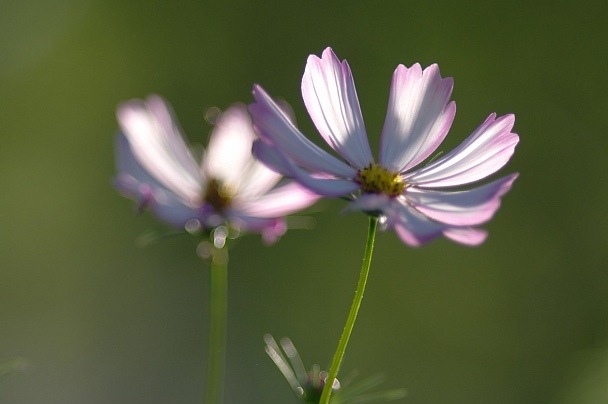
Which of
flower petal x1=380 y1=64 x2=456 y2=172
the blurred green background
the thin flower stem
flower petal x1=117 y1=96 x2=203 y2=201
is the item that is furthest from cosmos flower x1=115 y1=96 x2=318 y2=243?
the blurred green background

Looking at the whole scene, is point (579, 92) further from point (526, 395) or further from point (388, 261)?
point (526, 395)

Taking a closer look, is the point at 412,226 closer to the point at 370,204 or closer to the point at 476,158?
the point at 370,204

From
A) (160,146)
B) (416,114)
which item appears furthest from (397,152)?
(160,146)

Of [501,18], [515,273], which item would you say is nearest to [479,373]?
[515,273]

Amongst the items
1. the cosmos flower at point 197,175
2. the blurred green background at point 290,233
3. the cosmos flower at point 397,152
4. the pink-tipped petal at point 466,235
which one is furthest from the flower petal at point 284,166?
the blurred green background at point 290,233

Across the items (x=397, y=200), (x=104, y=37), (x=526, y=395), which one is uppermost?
(x=104, y=37)

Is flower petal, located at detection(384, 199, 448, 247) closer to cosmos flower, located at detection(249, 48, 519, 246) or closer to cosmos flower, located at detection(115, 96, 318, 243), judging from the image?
cosmos flower, located at detection(249, 48, 519, 246)

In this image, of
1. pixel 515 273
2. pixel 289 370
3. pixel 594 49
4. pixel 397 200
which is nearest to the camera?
pixel 289 370

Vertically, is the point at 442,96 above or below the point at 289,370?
above
